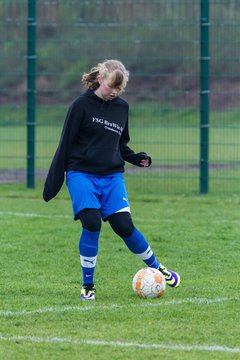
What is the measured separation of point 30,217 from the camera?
12.1 metres

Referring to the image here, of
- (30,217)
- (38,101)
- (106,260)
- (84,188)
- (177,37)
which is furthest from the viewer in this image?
(38,101)

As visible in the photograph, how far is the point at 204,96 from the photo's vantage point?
48.0ft

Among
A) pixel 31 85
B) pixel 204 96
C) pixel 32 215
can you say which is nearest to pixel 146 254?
Result: pixel 32 215

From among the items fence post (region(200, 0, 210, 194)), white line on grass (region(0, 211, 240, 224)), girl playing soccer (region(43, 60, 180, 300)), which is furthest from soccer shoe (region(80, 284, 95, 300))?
fence post (region(200, 0, 210, 194))

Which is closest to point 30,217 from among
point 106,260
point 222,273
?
point 106,260

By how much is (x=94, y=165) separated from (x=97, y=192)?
0.21 metres

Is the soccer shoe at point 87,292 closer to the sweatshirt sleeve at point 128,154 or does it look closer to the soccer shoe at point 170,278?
the soccer shoe at point 170,278

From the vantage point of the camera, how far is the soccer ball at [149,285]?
7.46m

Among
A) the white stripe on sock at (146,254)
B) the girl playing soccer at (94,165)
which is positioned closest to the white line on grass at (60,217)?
the white stripe on sock at (146,254)

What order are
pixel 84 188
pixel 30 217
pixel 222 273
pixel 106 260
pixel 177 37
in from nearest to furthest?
pixel 84 188, pixel 222 273, pixel 106 260, pixel 30 217, pixel 177 37

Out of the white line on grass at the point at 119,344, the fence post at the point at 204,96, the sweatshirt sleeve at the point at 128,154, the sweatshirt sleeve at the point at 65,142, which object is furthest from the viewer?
the fence post at the point at 204,96

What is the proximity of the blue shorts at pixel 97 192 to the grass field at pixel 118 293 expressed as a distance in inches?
26.8

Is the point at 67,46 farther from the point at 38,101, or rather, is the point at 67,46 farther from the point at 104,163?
the point at 104,163

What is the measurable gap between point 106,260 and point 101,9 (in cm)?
679
